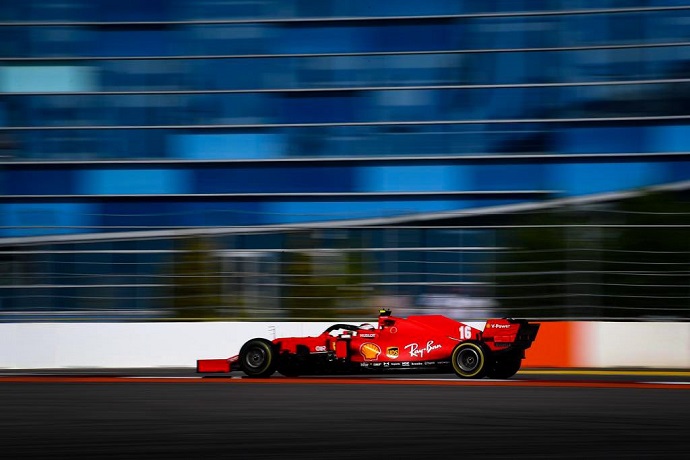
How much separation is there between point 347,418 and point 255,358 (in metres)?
4.56

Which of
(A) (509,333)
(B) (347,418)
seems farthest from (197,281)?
(B) (347,418)

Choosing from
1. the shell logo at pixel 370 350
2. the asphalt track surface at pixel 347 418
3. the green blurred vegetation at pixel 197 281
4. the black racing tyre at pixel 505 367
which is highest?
the green blurred vegetation at pixel 197 281

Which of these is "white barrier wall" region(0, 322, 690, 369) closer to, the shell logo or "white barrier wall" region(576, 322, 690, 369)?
the shell logo

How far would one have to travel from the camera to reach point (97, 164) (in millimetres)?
24641

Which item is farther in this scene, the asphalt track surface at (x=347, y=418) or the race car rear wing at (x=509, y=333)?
the race car rear wing at (x=509, y=333)

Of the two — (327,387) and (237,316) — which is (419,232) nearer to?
(237,316)

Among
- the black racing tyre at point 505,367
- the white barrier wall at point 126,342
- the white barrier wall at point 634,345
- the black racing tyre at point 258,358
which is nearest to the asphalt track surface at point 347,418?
the black racing tyre at point 505,367

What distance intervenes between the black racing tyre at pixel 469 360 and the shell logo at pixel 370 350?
2.57 feet

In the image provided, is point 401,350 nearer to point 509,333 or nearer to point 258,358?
point 509,333

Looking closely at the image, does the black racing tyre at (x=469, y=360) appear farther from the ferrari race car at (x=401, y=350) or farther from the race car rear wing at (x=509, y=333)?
the race car rear wing at (x=509, y=333)

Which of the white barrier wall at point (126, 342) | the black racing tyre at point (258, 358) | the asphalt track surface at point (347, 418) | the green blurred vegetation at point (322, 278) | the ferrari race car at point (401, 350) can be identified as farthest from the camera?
the white barrier wall at point (126, 342)

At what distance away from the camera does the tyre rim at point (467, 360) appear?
11742 millimetres

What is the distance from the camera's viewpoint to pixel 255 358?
40.9 feet

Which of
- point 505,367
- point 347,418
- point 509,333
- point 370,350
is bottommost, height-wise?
point 347,418
